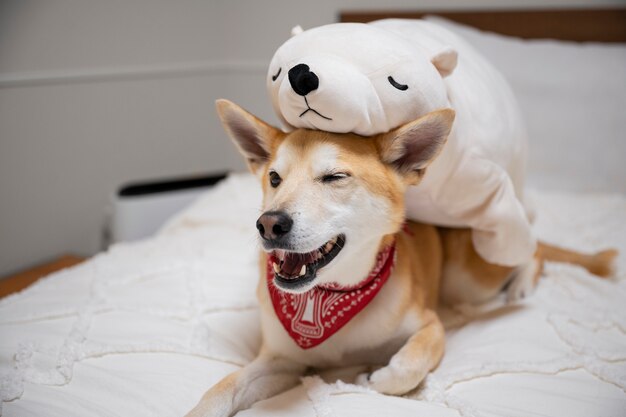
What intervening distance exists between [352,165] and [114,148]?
1.87m

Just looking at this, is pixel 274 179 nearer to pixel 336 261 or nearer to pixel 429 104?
pixel 336 261

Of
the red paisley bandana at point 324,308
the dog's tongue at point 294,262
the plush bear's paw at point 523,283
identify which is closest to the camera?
the dog's tongue at point 294,262

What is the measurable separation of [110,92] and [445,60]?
1.88 m

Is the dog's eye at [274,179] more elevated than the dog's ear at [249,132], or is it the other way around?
the dog's ear at [249,132]

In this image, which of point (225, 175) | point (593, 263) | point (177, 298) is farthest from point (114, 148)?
point (593, 263)

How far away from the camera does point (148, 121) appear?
9.04 feet

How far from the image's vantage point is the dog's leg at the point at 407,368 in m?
1.09

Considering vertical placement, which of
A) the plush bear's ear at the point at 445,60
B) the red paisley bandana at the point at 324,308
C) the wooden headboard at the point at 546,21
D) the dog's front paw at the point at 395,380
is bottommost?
the dog's front paw at the point at 395,380

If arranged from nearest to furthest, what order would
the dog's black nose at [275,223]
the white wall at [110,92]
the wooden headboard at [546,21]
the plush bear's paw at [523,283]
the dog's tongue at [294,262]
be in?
the dog's black nose at [275,223], the dog's tongue at [294,262], the plush bear's paw at [523,283], the white wall at [110,92], the wooden headboard at [546,21]

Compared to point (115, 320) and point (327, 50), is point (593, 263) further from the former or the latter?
point (115, 320)

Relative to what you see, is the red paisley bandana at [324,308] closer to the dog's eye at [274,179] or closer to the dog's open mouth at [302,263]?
the dog's open mouth at [302,263]

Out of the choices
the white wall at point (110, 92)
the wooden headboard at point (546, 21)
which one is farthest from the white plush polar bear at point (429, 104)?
the wooden headboard at point (546, 21)

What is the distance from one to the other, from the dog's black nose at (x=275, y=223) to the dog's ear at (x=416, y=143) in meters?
0.30

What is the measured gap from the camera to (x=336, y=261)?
1.07 meters
